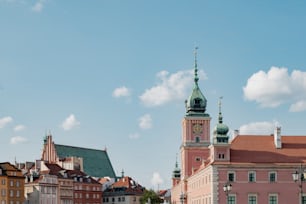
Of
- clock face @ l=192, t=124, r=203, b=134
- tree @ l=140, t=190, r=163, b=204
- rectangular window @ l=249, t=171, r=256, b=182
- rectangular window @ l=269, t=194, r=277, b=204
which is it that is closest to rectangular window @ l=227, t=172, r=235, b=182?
rectangular window @ l=249, t=171, r=256, b=182

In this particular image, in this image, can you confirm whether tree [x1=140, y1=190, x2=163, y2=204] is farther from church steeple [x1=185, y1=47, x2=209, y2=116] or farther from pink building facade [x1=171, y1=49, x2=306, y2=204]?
pink building facade [x1=171, y1=49, x2=306, y2=204]

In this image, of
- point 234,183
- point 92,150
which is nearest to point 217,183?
point 234,183

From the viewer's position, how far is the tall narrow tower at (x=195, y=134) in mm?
111081

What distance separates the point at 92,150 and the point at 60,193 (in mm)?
55175

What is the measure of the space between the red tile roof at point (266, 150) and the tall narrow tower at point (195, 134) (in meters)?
29.7

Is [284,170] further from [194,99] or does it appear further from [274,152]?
[194,99]

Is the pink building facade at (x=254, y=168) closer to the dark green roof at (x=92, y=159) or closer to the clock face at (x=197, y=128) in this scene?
the clock face at (x=197, y=128)

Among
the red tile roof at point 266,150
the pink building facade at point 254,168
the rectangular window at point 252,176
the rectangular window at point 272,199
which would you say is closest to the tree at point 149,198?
the pink building facade at point 254,168

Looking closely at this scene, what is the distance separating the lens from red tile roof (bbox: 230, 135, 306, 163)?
76188 millimetres

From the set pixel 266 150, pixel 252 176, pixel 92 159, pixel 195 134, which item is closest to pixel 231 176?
pixel 252 176

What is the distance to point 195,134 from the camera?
372 feet

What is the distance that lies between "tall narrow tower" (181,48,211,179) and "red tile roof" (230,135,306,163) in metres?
29.7

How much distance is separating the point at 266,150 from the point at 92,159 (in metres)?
104

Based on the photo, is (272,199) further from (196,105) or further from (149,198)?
(149,198)
